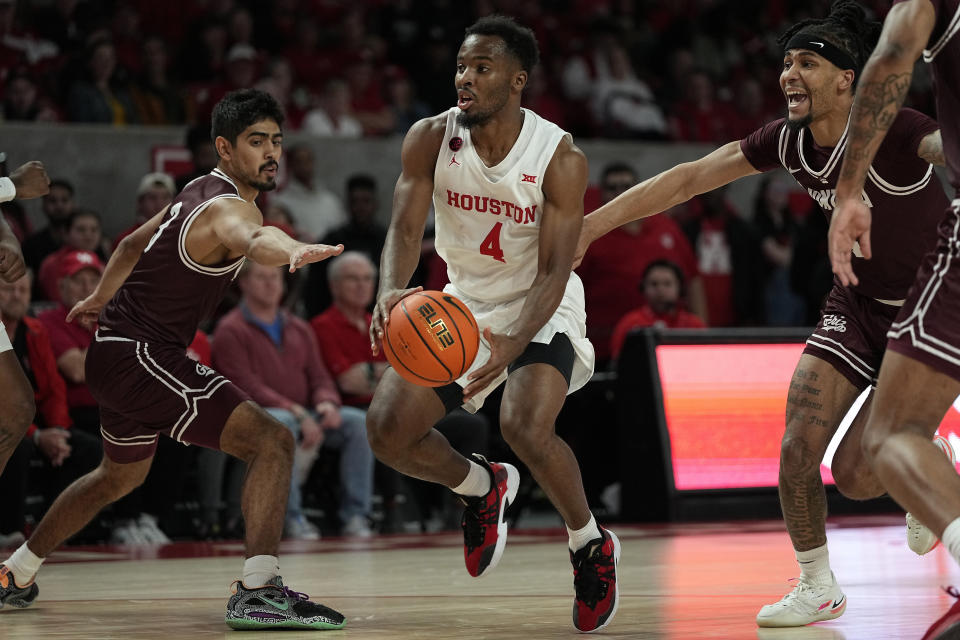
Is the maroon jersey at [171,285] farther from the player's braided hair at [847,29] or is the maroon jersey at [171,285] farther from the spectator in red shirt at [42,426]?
the spectator in red shirt at [42,426]

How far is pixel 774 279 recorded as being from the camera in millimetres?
12312

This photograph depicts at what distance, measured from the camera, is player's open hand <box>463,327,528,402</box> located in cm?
495

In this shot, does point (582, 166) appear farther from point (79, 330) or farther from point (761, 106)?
point (761, 106)

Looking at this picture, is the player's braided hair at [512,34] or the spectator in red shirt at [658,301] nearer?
the player's braided hair at [512,34]

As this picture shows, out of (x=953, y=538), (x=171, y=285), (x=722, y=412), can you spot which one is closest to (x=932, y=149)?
(x=953, y=538)

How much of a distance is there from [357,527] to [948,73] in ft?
19.3

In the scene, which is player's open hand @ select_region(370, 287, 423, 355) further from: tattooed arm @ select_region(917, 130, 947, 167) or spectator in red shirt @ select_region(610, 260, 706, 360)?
spectator in red shirt @ select_region(610, 260, 706, 360)

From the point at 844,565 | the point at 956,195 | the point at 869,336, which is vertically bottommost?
the point at 844,565

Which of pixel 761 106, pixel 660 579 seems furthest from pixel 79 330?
pixel 761 106

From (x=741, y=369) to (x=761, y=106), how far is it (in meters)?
6.28

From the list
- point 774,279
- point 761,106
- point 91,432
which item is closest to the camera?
point 91,432

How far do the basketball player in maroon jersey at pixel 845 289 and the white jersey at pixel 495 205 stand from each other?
91cm

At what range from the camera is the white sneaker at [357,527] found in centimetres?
889

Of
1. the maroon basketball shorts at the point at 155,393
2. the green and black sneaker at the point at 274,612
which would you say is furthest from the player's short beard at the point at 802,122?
the green and black sneaker at the point at 274,612
